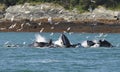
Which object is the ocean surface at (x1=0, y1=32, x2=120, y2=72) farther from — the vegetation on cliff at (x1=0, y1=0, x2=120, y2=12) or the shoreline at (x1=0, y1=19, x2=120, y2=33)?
the vegetation on cliff at (x1=0, y1=0, x2=120, y2=12)

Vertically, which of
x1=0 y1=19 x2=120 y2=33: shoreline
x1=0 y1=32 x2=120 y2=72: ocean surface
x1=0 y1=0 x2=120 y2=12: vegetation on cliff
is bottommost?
x1=0 y1=19 x2=120 y2=33: shoreline

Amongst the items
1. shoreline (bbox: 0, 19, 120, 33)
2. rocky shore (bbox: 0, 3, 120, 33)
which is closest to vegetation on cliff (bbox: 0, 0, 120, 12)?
rocky shore (bbox: 0, 3, 120, 33)

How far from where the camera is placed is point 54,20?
10569cm

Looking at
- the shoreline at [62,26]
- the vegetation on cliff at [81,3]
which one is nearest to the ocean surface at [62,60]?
the shoreline at [62,26]

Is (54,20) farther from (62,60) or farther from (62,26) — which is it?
(62,60)

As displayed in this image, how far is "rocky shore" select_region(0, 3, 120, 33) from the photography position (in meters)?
98.8

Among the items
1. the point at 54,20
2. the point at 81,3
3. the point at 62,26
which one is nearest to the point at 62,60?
the point at 62,26

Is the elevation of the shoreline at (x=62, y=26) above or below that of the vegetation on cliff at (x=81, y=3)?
below

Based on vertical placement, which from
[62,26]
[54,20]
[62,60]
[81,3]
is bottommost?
[62,26]

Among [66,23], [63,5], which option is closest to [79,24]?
[66,23]

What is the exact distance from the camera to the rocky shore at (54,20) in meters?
98.8

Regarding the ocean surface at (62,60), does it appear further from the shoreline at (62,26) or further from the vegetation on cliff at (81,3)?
the vegetation on cliff at (81,3)

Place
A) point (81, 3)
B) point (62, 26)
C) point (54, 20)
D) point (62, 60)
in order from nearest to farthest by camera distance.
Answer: point (62, 60) → point (62, 26) → point (54, 20) → point (81, 3)

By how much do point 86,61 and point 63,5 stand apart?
2971 inches
